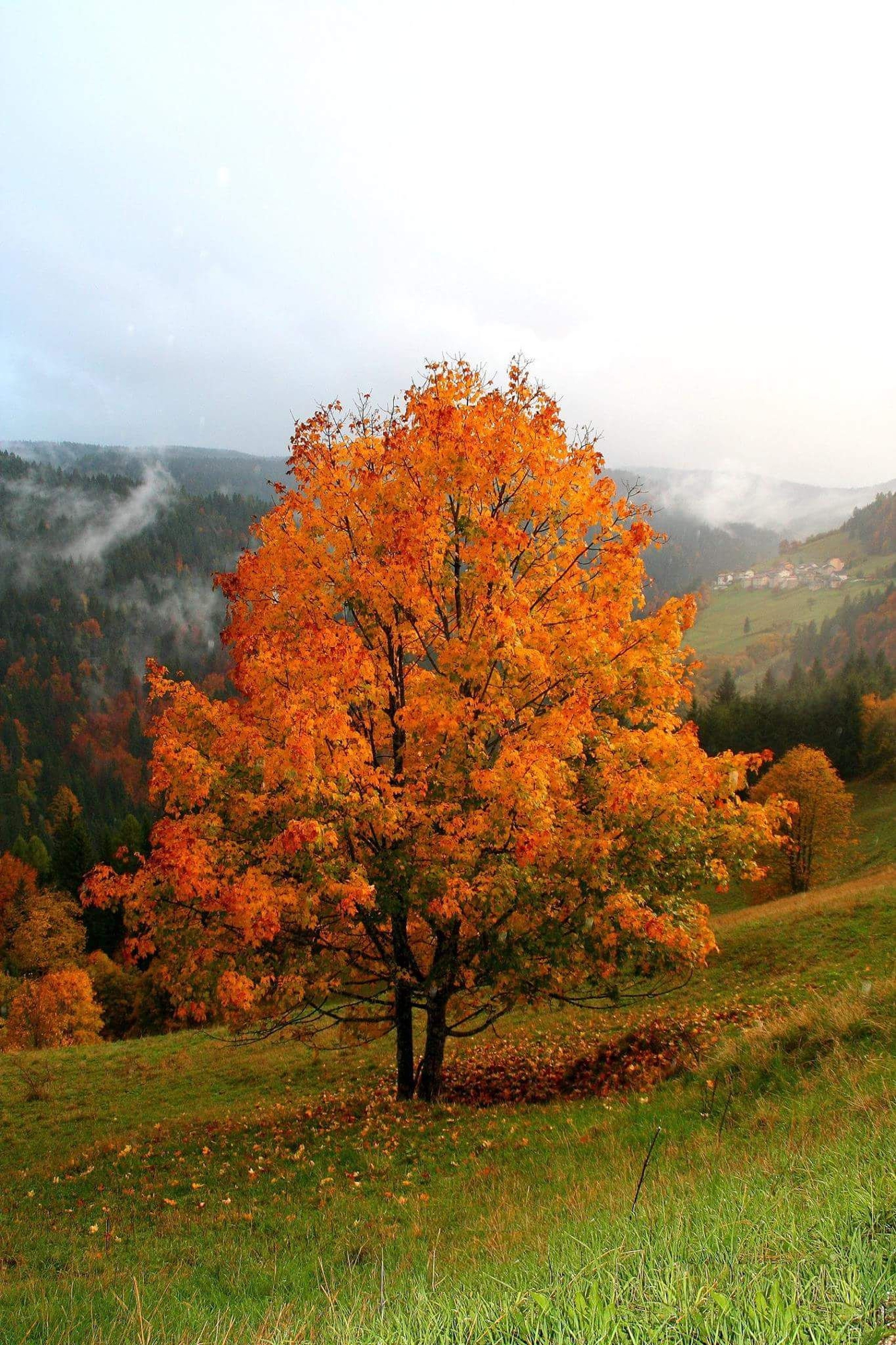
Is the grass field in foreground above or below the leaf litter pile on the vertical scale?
above

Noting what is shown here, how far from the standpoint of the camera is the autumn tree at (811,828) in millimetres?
48188

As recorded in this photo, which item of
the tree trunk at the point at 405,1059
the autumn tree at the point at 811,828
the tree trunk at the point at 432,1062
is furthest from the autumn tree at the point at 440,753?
the autumn tree at the point at 811,828

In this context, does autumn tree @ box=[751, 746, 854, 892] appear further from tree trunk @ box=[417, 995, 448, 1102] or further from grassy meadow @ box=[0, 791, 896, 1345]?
tree trunk @ box=[417, 995, 448, 1102]

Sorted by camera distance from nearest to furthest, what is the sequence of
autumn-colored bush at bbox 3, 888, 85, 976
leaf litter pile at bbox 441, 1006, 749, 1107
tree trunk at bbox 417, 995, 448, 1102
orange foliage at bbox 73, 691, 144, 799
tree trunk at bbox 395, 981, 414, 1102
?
leaf litter pile at bbox 441, 1006, 749, 1107 < tree trunk at bbox 417, 995, 448, 1102 < tree trunk at bbox 395, 981, 414, 1102 < autumn-colored bush at bbox 3, 888, 85, 976 < orange foliage at bbox 73, 691, 144, 799

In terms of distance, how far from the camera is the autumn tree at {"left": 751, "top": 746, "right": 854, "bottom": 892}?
1897 inches

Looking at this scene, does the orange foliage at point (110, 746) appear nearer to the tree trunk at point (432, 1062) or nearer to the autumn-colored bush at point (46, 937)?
the autumn-colored bush at point (46, 937)

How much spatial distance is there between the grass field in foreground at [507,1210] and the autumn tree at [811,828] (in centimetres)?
3350

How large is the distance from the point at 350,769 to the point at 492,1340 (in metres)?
7.25

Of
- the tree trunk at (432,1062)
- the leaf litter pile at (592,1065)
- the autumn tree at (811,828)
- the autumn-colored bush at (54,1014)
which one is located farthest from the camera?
the autumn tree at (811,828)

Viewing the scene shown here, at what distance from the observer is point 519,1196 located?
24.5 ft

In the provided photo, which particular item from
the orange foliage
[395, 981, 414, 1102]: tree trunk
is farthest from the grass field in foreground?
the orange foliage

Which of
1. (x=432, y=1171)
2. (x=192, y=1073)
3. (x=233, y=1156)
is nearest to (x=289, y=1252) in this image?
(x=432, y=1171)

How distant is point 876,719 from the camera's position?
79.2 metres

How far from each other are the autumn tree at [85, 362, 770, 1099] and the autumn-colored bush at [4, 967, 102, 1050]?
142 feet
